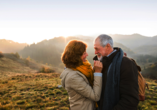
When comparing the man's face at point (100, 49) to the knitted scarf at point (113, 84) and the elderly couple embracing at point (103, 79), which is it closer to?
the elderly couple embracing at point (103, 79)

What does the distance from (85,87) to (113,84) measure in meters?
0.54

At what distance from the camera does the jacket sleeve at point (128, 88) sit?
1756 millimetres

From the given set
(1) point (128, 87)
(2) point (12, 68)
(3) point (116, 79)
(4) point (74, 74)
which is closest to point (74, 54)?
(4) point (74, 74)

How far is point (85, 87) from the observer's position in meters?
1.94

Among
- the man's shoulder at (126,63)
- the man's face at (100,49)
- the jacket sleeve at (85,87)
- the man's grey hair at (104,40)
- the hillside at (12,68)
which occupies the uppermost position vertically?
the man's grey hair at (104,40)

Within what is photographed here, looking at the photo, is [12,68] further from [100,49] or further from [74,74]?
[100,49]

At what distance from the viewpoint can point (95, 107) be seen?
2391 mm

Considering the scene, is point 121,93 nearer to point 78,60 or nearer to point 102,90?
point 102,90

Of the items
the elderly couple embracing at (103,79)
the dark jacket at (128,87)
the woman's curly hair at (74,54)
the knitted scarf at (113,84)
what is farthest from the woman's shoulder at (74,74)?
the dark jacket at (128,87)

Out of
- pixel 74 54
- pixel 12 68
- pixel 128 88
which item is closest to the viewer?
pixel 128 88

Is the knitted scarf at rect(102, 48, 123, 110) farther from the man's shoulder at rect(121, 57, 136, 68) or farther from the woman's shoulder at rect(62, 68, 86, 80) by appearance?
the woman's shoulder at rect(62, 68, 86, 80)

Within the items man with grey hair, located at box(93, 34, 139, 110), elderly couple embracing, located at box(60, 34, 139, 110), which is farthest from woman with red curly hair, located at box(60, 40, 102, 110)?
man with grey hair, located at box(93, 34, 139, 110)

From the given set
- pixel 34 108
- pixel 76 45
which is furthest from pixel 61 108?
pixel 76 45

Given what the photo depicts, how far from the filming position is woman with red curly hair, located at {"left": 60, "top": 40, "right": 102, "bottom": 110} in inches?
77.2
